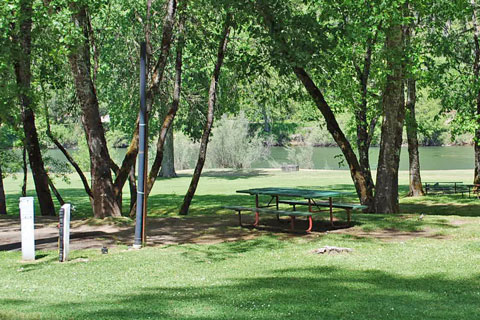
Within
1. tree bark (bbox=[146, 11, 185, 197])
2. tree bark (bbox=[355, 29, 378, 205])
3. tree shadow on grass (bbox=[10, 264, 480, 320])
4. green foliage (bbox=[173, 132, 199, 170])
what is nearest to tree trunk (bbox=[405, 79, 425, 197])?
tree bark (bbox=[355, 29, 378, 205])

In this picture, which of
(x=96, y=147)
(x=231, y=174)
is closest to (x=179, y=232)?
(x=96, y=147)

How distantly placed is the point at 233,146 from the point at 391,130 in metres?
34.1

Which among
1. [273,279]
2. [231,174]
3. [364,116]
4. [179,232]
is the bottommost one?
[273,279]

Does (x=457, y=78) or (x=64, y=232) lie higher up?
(x=457, y=78)

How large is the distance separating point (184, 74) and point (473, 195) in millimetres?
15865

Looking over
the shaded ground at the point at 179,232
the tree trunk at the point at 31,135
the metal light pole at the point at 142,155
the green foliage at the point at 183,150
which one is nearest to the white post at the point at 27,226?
the shaded ground at the point at 179,232

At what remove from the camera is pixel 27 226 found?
1081 centimetres

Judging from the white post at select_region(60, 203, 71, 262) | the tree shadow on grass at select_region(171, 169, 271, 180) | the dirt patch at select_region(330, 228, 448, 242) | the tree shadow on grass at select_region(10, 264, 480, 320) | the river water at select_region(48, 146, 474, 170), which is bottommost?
the tree shadow on grass at select_region(10, 264, 480, 320)

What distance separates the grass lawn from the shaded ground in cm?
18

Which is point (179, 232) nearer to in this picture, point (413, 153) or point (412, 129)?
point (412, 129)

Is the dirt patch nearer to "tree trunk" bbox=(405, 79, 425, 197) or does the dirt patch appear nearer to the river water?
"tree trunk" bbox=(405, 79, 425, 197)

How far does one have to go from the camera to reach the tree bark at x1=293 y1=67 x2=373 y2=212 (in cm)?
1695

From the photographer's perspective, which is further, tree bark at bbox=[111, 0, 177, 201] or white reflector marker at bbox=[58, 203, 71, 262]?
tree bark at bbox=[111, 0, 177, 201]

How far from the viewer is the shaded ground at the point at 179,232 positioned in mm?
12914
